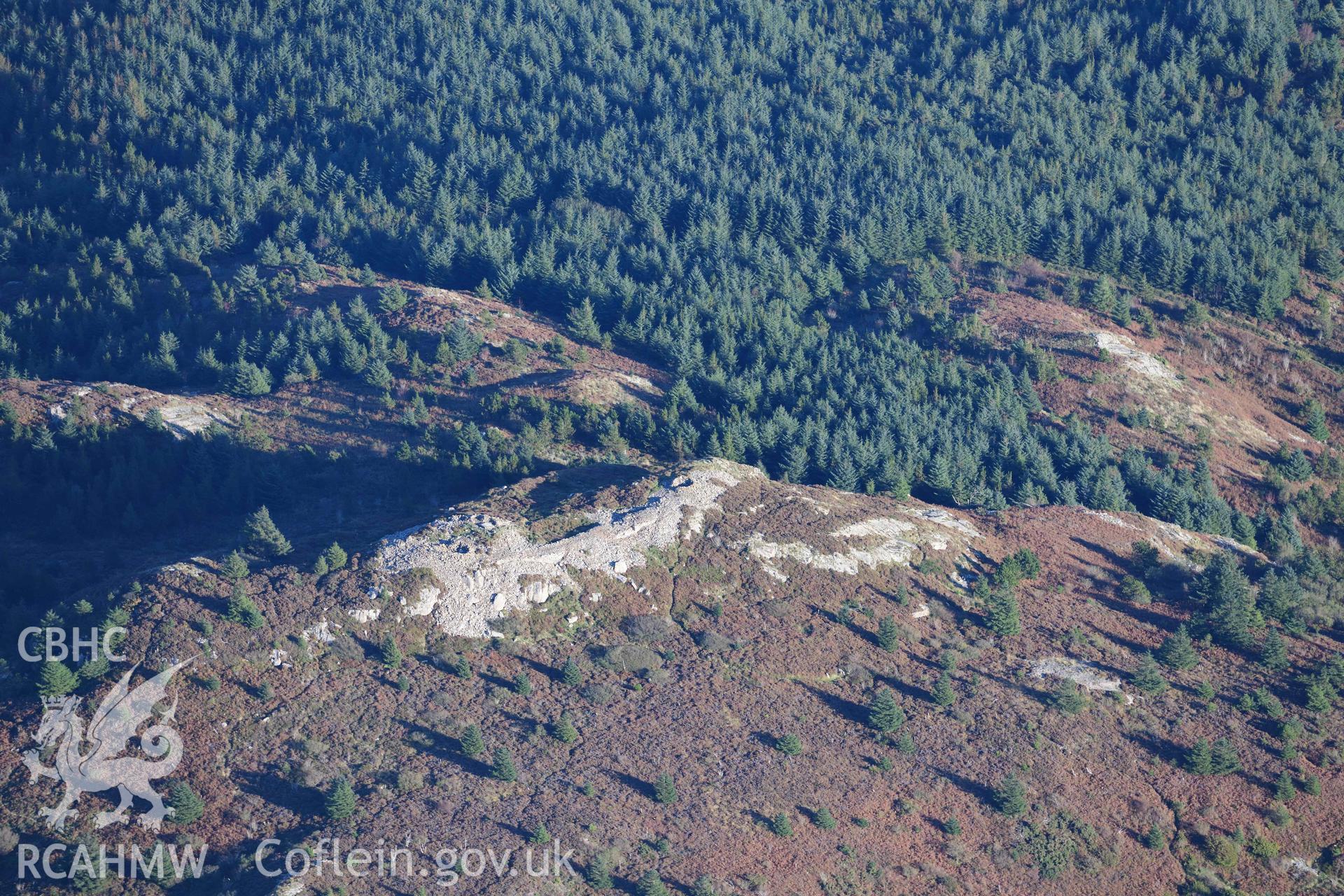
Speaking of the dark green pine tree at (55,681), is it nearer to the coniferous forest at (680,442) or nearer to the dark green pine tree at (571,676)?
the coniferous forest at (680,442)

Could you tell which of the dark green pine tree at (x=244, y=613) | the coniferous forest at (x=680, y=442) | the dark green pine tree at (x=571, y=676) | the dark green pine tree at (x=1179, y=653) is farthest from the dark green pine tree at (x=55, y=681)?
the dark green pine tree at (x=1179, y=653)

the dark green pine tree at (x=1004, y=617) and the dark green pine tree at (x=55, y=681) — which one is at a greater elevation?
the dark green pine tree at (x=1004, y=617)

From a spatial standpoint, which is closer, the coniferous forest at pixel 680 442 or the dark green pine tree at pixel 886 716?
the coniferous forest at pixel 680 442

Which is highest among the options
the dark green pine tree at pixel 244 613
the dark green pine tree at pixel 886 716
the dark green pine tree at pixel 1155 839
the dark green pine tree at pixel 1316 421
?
the dark green pine tree at pixel 1316 421

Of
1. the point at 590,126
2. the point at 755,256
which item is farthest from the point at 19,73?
the point at 755,256

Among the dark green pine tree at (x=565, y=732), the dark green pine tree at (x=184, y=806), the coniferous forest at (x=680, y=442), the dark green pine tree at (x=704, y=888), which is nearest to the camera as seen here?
the dark green pine tree at (x=704, y=888)

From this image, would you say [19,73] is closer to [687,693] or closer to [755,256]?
[755,256]

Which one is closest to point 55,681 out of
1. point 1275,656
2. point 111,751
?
point 111,751
